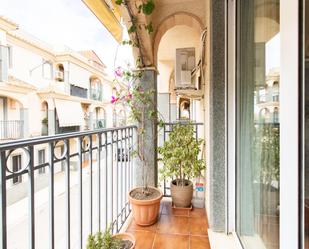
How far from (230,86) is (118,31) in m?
1.26

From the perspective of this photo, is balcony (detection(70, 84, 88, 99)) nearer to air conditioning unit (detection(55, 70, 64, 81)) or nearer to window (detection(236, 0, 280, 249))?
air conditioning unit (detection(55, 70, 64, 81))

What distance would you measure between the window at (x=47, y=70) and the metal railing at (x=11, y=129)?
0.65 metres

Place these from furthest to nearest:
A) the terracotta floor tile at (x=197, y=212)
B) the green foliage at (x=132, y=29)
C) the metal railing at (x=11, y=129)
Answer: the terracotta floor tile at (x=197, y=212) → the green foliage at (x=132, y=29) → the metal railing at (x=11, y=129)

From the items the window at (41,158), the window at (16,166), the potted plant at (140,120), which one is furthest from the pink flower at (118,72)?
the window at (16,166)

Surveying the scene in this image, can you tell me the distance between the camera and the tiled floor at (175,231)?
1687 millimetres

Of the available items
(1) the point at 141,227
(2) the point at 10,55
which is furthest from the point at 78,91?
(1) the point at 141,227

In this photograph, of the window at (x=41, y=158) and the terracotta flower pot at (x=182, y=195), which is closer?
the window at (x=41, y=158)

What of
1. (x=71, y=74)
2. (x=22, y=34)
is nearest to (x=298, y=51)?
(x=22, y=34)

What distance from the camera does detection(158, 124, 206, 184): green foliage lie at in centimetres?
227

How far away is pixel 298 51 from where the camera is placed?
0.64 meters

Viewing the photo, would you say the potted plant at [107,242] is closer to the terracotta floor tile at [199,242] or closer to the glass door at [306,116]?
the terracotta floor tile at [199,242]

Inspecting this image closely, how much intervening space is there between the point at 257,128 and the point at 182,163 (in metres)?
1.30

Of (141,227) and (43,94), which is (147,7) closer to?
(43,94)

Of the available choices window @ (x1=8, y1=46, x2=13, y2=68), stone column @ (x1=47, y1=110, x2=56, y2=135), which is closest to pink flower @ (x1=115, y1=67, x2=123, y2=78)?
stone column @ (x1=47, y1=110, x2=56, y2=135)
